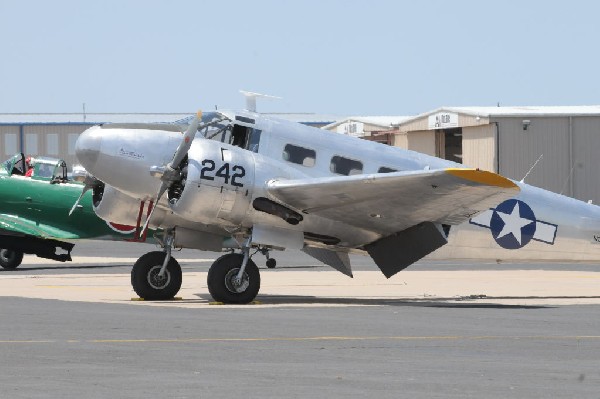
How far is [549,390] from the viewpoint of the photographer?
12.2 meters

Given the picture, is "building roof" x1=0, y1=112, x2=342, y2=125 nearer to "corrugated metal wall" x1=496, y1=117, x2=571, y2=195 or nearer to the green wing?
"corrugated metal wall" x1=496, y1=117, x2=571, y2=195

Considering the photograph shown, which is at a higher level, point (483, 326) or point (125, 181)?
point (125, 181)

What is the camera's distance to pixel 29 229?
38.9 m

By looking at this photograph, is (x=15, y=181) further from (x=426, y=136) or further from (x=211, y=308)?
(x=426, y=136)

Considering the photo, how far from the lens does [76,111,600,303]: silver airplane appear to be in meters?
23.6

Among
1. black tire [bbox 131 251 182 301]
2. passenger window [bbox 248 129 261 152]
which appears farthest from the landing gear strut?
passenger window [bbox 248 129 261 152]

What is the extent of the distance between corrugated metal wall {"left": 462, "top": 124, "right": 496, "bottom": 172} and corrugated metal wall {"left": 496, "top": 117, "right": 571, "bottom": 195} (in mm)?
406

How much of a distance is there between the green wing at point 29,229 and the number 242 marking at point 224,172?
16037mm

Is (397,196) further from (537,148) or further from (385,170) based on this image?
(537,148)

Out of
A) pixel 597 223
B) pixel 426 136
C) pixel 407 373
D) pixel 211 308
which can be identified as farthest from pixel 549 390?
pixel 426 136

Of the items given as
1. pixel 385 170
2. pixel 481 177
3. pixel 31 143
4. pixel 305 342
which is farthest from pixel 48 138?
pixel 305 342

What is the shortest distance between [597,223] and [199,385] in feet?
55.2

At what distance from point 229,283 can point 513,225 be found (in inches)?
235

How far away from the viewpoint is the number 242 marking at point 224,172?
23.5 meters
